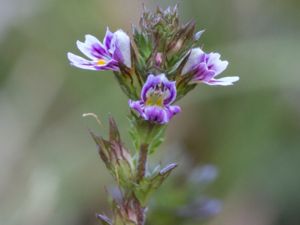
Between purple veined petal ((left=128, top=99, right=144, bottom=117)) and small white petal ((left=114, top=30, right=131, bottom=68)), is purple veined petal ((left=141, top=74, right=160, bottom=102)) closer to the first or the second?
purple veined petal ((left=128, top=99, right=144, bottom=117))

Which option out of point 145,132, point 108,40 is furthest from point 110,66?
point 145,132

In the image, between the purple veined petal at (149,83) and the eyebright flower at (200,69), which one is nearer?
the purple veined petal at (149,83)

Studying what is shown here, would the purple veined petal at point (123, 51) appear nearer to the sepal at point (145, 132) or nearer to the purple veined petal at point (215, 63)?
the sepal at point (145, 132)

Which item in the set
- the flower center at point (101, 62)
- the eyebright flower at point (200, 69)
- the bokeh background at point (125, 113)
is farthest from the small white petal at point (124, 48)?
the bokeh background at point (125, 113)

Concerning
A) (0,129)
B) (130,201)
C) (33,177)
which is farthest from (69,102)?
(130,201)

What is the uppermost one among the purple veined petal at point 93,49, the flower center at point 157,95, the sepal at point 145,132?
the purple veined petal at point 93,49

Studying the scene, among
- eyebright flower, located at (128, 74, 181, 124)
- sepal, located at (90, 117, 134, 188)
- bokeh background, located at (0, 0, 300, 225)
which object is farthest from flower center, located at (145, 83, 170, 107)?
bokeh background, located at (0, 0, 300, 225)

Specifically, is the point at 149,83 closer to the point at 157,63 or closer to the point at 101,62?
the point at 157,63
